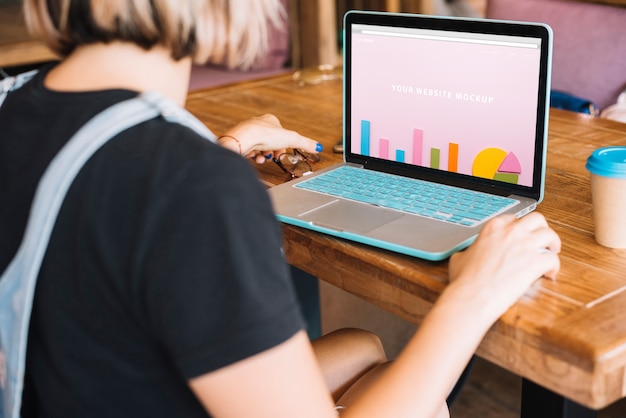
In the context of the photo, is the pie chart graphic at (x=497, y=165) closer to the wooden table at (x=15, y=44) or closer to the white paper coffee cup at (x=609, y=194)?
the white paper coffee cup at (x=609, y=194)

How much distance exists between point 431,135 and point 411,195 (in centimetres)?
12

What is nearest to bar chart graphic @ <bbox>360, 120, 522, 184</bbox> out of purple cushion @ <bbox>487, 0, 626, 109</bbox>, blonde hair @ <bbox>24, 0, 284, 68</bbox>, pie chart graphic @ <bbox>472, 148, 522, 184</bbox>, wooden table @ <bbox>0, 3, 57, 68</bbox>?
pie chart graphic @ <bbox>472, 148, 522, 184</bbox>

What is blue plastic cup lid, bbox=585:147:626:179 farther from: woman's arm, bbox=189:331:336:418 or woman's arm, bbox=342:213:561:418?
woman's arm, bbox=189:331:336:418

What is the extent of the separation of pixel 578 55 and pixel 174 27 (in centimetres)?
180

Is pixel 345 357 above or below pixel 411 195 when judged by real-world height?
below

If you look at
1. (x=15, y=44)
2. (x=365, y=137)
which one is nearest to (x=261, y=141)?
(x=365, y=137)

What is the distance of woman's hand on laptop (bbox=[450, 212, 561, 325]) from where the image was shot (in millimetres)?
864

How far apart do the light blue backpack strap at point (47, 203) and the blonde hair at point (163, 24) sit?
0.06 meters

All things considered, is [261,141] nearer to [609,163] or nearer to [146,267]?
[609,163]

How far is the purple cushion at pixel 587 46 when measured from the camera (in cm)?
225

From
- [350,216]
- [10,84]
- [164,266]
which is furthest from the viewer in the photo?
[350,216]

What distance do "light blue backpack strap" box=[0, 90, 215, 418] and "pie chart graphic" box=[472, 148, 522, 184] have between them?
0.53 metres

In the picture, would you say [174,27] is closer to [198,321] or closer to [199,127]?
[199,127]

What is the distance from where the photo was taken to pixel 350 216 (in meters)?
1.12
